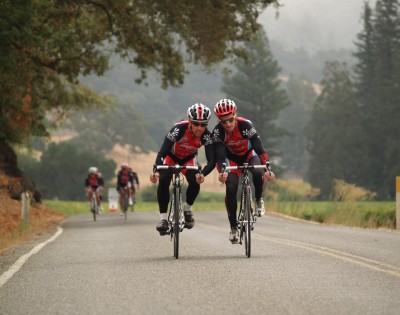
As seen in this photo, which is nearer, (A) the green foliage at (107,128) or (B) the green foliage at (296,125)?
(A) the green foliage at (107,128)

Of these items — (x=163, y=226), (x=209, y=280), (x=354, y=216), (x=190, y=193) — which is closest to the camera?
(x=209, y=280)

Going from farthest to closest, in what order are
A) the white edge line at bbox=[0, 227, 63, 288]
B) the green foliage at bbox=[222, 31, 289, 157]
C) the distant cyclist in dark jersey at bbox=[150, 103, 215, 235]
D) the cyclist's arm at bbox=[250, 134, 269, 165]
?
the green foliage at bbox=[222, 31, 289, 157] < the cyclist's arm at bbox=[250, 134, 269, 165] < the distant cyclist in dark jersey at bbox=[150, 103, 215, 235] < the white edge line at bbox=[0, 227, 63, 288]

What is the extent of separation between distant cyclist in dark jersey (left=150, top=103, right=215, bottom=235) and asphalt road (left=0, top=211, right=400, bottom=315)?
0.80 metres

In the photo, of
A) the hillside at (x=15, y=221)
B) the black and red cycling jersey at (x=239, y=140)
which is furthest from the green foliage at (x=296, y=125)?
the black and red cycling jersey at (x=239, y=140)

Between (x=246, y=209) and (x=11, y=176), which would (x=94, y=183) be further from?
(x=246, y=209)

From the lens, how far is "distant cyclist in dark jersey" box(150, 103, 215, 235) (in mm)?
12307

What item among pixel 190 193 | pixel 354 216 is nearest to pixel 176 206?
pixel 190 193

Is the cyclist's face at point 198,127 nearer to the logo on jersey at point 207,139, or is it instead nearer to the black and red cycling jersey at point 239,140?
the logo on jersey at point 207,139

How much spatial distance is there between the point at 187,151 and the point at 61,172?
8844 centimetres

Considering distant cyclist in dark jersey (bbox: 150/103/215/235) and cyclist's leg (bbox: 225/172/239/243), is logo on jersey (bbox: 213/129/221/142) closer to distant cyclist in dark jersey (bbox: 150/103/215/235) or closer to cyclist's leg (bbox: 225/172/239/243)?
distant cyclist in dark jersey (bbox: 150/103/215/235)

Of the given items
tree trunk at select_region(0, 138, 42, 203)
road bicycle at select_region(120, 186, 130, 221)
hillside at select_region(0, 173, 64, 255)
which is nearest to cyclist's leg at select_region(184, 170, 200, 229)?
hillside at select_region(0, 173, 64, 255)

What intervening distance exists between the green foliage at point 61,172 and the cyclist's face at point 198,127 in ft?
286

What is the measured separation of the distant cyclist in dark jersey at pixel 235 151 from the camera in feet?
41.0

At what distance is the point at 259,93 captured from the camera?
105125 millimetres
